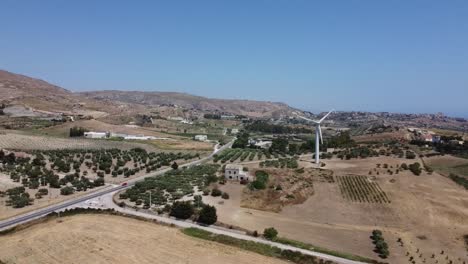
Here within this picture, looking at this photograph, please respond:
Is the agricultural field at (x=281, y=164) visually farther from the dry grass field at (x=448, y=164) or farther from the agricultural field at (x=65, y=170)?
the dry grass field at (x=448, y=164)

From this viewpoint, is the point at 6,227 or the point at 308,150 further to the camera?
the point at 308,150

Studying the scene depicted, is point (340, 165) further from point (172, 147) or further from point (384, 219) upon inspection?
point (172, 147)

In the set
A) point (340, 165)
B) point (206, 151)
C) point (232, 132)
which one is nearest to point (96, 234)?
point (340, 165)

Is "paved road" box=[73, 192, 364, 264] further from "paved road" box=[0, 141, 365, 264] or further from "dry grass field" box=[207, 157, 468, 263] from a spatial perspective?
"dry grass field" box=[207, 157, 468, 263]

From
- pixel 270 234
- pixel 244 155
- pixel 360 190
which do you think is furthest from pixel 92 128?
pixel 270 234

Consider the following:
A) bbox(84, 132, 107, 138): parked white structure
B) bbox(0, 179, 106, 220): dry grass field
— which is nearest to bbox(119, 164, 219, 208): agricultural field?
bbox(0, 179, 106, 220): dry grass field

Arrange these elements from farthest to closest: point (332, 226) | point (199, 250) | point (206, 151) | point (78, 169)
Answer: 1. point (206, 151)
2. point (78, 169)
3. point (332, 226)
4. point (199, 250)

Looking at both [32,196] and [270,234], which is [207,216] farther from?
[32,196]

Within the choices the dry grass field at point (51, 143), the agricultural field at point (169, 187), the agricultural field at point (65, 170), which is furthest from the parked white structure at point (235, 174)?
the dry grass field at point (51, 143)
